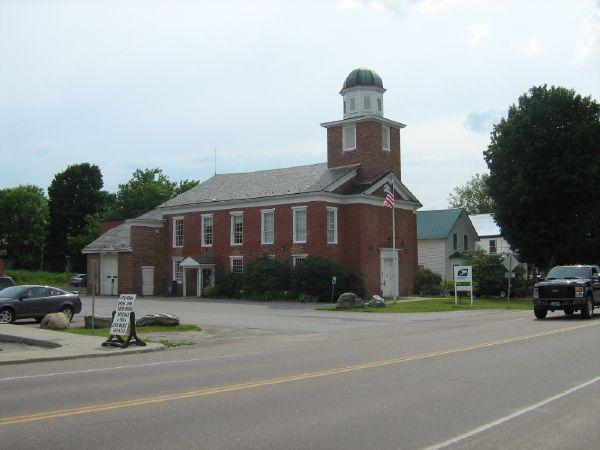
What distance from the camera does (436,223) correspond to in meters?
65.1

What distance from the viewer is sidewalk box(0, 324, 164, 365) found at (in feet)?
48.8

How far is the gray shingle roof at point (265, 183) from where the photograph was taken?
43.7 meters

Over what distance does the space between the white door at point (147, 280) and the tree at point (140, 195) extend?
1101 inches

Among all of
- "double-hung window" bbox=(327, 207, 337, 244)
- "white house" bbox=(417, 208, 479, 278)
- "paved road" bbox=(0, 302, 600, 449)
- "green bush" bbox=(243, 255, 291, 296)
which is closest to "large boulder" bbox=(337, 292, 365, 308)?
"green bush" bbox=(243, 255, 291, 296)

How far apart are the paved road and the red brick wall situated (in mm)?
27716

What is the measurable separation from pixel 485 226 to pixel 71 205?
50552 mm

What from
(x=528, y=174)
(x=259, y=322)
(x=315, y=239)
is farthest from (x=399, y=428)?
(x=528, y=174)

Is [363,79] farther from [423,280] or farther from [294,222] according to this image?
[423,280]

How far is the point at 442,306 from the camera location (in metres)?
34.4

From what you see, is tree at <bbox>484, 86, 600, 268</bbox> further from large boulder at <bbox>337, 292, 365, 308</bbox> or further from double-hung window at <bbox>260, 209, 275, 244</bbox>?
large boulder at <bbox>337, 292, 365, 308</bbox>

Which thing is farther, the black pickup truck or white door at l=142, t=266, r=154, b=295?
white door at l=142, t=266, r=154, b=295

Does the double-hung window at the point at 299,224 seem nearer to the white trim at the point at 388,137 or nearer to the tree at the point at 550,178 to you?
the white trim at the point at 388,137

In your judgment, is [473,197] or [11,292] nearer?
[11,292]

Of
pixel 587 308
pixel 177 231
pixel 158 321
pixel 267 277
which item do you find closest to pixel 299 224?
pixel 267 277
